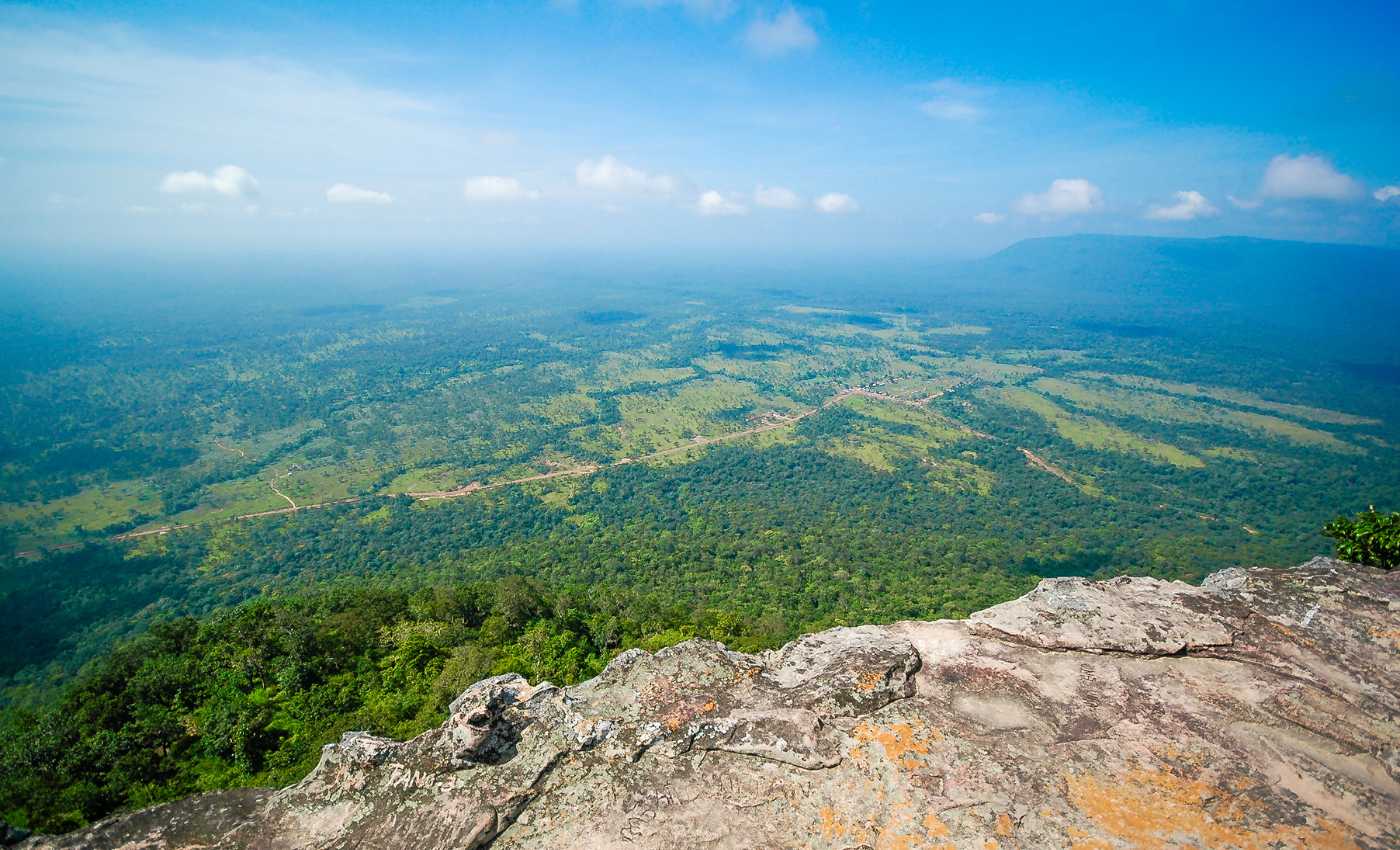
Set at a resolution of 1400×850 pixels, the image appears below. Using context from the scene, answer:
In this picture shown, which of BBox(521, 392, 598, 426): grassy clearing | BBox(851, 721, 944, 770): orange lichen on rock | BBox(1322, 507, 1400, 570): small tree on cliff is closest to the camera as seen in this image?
BBox(851, 721, 944, 770): orange lichen on rock

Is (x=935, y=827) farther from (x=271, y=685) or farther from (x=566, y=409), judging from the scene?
(x=566, y=409)

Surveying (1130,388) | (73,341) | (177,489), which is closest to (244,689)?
(177,489)

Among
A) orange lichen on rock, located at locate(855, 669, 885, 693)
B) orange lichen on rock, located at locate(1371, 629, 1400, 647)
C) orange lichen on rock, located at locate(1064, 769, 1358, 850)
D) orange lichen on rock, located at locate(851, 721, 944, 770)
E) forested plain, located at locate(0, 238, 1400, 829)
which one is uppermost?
orange lichen on rock, located at locate(1371, 629, 1400, 647)

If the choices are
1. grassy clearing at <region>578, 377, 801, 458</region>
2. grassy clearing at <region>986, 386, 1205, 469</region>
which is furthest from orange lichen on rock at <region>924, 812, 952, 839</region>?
grassy clearing at <region>986, 386, 1205, 469</region>

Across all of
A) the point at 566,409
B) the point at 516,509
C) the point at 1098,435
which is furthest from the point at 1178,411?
the point at 516,509

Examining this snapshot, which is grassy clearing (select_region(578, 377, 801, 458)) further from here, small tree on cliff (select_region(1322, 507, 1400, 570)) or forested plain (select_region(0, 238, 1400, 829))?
small tree on cliff (select_region(1322, 507, 1400, 570))
